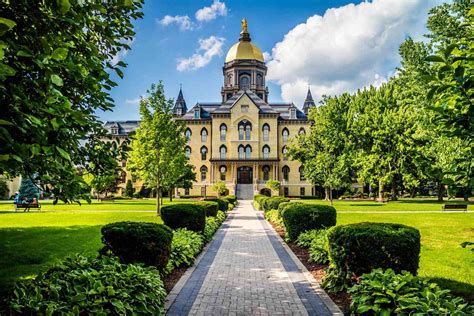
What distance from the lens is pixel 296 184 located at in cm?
6462

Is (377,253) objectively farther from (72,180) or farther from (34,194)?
(34,194)

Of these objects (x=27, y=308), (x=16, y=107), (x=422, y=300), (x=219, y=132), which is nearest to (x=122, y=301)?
(x=27, y=308)

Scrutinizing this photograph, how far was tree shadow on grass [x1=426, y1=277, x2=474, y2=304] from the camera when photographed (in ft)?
23.8

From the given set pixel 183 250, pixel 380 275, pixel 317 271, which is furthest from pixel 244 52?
pixel 380 275

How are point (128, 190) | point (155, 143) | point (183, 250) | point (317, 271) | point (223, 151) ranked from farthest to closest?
point (223, 151) → point (128, 190) → point (155, 143) → point (183, 250) → point (317, 271)

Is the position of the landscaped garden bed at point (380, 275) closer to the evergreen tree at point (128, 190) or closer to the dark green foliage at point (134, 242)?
A: the dark green foliage at point (134, 242)

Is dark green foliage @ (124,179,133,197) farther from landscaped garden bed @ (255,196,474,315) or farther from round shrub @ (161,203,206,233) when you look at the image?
landscaped garden bed @ (255,196,474,315)

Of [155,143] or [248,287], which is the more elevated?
[155,143]

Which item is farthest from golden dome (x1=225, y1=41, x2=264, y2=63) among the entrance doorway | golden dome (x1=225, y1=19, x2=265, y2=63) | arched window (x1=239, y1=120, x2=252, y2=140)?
the entrance doorway

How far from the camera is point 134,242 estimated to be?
741cm

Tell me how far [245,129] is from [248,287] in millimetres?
56262

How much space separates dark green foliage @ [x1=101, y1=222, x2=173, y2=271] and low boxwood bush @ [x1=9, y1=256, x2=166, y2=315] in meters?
0.77

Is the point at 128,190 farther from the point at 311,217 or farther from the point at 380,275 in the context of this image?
the point at 380,275

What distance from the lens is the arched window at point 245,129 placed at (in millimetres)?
63719
